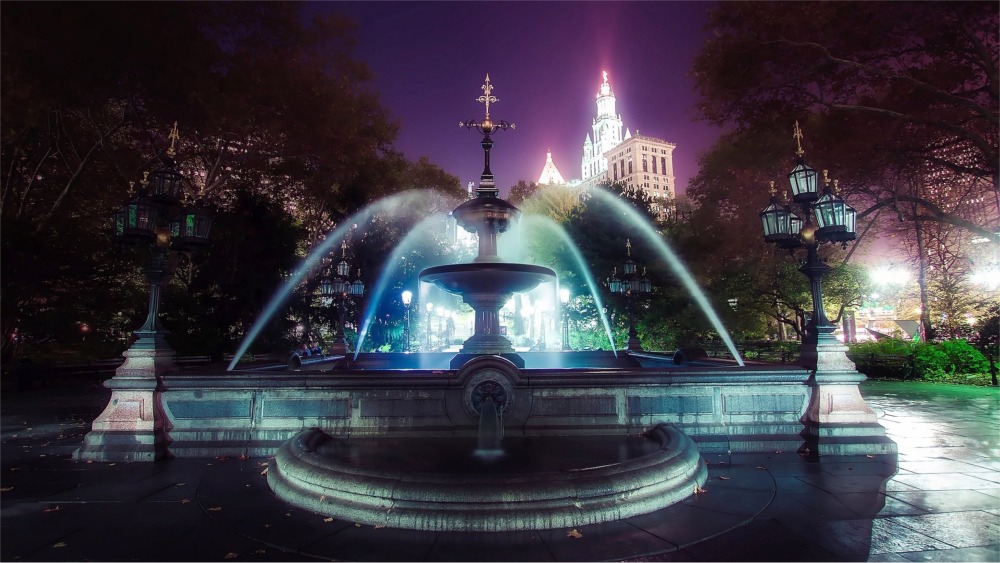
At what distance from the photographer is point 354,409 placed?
26.9ft

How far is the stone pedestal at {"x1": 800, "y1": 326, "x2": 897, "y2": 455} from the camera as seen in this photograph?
321 inches

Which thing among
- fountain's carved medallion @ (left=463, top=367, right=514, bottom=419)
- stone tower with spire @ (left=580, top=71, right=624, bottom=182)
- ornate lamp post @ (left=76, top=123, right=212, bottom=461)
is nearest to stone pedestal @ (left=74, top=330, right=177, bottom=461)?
ornate lamp post @ (left=76, top=123, right=212, bottom=461)

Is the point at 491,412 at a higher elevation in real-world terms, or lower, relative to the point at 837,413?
higher

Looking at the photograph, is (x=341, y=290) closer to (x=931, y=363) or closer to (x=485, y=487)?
(x=485, y=487)

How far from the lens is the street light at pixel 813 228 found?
897cm

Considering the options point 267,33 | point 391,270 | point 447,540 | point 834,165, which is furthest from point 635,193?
point 447,540

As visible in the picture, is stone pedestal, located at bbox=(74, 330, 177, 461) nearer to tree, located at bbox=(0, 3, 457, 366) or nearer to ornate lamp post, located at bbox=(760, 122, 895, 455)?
ornate lamp post, located at bbox=(760, 122, 895, 455)

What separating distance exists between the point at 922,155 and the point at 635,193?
54.3 feet

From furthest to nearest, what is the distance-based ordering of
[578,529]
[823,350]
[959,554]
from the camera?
[823,350] → [578,529] → [959,554]

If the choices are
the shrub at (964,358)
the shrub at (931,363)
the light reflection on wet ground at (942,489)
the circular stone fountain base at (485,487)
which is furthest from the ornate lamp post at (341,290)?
the shrub at (964,358)

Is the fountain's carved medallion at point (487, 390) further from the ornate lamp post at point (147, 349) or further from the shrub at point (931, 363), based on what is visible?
the shrub at point (931, 363)

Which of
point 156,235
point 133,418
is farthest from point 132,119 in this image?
point 133,418

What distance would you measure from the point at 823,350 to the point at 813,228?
2541 millimetres

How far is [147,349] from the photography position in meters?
8.43
